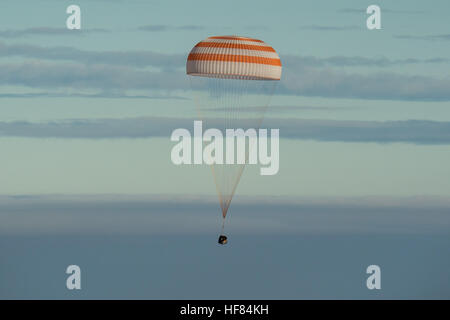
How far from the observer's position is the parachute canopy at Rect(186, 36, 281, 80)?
236 ft

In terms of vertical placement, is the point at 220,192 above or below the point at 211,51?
below

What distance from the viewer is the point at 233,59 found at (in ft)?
235

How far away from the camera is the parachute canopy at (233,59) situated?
7181 centimetres

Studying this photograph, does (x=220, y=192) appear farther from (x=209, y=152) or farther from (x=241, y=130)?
(x=209, y=152)
